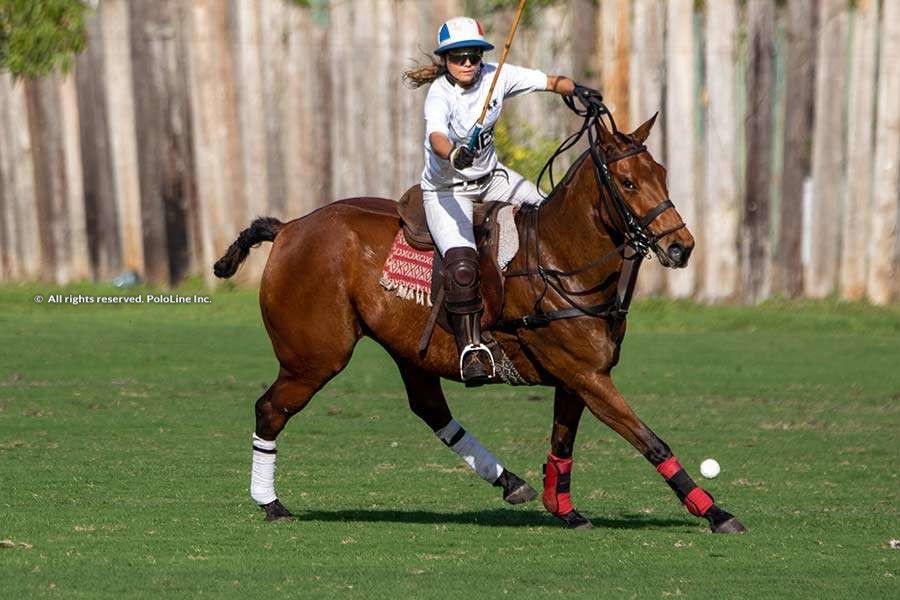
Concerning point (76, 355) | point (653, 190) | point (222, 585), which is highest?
point (653, 190)

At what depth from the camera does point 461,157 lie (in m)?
9.94

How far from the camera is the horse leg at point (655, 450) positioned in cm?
1023

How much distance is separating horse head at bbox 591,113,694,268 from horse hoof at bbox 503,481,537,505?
1975 mm

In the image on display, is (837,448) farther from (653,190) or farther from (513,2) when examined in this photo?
(513,2)

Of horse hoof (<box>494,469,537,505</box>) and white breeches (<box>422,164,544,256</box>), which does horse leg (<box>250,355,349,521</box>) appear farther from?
horse hoof (<box>494,469,537,505</box>)

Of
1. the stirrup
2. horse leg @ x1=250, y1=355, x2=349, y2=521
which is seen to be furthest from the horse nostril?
A: horse leg @ x1=250, y1=355, x2=349, y2=521

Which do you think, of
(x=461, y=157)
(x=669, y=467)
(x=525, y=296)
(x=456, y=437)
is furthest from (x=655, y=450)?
(x=461, y=157)

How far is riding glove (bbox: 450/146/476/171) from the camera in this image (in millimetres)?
9938

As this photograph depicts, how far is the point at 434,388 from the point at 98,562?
325cm

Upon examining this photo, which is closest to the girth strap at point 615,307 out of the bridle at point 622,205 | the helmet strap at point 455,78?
the bridle at point 622,205

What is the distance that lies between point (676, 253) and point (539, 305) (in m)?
1.15

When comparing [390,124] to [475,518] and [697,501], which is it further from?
[697,501]

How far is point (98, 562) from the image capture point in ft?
29.7

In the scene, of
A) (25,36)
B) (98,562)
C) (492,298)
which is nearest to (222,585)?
(98,562)
